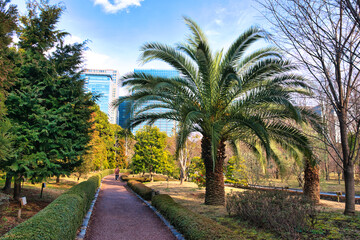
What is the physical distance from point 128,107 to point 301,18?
6049mm

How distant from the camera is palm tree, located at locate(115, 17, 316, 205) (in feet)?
24.8

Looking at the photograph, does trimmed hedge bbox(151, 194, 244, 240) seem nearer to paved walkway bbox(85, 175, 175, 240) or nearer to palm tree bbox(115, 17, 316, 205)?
paved walkway bbox(85, 175, 175, 240)

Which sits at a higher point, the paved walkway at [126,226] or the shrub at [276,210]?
the shrub at [276,210]

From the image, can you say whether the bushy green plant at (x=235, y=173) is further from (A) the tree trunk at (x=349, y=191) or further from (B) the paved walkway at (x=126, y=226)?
(A) the tree trunk at (x=349, y=191)

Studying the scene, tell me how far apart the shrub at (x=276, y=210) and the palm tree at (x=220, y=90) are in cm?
161

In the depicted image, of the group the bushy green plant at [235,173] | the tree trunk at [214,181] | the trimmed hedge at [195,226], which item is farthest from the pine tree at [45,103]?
the bushy green plant at [235,173]

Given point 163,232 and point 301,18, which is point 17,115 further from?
point 301,18

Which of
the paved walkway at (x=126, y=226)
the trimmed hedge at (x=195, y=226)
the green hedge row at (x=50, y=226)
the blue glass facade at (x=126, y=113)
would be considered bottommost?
the paved walkway at (x=126, y=226)

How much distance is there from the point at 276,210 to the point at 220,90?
4480mm

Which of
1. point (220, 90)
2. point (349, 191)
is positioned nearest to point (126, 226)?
point (220, 90)

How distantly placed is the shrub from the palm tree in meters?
1.61

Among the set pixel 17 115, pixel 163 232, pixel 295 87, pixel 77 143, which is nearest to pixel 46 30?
pixel 17 115

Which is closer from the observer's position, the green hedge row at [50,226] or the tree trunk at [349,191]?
the green hedge row at [50,226]

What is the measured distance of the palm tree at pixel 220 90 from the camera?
24.8ft
